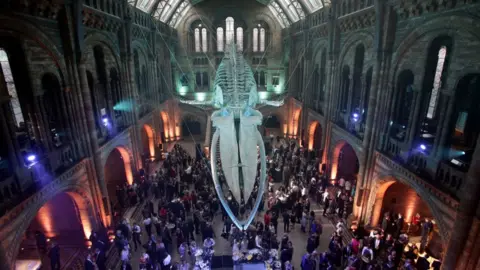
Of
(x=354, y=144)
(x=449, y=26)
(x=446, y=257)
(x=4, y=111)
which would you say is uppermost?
(x=449, y=26)

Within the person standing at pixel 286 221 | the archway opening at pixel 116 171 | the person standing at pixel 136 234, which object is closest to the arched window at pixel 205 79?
the archway opening at pixel 116 171

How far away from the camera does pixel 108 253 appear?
37.1ft

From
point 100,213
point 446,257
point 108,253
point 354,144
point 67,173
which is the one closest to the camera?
point 446,257

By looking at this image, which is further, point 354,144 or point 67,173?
point 354,144

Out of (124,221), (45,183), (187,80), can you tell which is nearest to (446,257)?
(124,221)

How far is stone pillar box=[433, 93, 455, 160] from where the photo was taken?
8.80m

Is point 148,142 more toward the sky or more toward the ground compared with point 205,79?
more toward the ground

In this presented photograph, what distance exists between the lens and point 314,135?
22.5 metres

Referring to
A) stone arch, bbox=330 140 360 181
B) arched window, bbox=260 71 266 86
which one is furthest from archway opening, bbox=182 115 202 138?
stone arch, bbox=330 140 360 181

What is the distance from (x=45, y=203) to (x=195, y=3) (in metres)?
23.2

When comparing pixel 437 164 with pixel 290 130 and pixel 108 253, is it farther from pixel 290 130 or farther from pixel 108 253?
pixel 290 130

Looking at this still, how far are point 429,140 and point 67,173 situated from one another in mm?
13288

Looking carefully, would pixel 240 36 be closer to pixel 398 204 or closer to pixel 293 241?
pixel 398 204

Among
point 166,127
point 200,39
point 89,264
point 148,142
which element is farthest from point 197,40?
point 89,264
